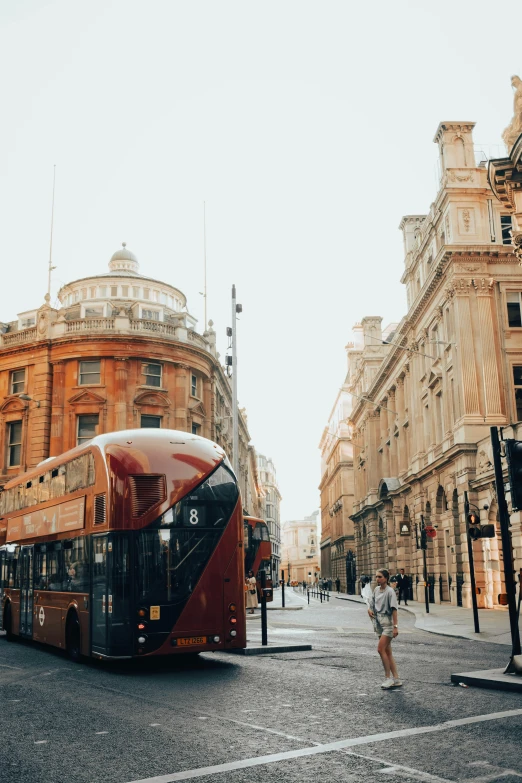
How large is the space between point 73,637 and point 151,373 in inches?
1170

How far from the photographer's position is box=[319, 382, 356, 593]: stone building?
8919 cm

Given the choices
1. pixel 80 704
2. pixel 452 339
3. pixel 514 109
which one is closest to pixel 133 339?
pixel 452 339

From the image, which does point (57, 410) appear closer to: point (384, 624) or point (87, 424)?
point (87, 424)

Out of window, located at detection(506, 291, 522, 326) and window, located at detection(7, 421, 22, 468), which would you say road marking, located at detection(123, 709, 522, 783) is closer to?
window, located at detection(506, 291, 522, 326)

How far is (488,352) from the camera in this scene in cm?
3806

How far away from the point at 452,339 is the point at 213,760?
114ft

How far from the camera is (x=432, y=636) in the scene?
22.7m

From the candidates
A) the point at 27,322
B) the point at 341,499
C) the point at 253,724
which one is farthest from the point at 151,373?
the point at 341,499

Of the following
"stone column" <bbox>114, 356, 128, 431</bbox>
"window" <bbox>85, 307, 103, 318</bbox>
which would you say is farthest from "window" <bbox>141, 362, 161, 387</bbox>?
"window" <bbox>85, 307, 103, 318</bbox>

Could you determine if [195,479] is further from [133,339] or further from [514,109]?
[133,339]

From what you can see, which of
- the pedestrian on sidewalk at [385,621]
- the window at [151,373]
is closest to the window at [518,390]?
the window at [151,373]

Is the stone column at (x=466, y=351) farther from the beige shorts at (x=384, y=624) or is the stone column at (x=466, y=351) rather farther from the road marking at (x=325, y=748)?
the road marking at (x=325, y=748)

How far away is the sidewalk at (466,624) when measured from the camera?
21.4 meters

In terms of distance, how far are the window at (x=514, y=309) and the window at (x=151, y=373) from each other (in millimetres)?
19223
